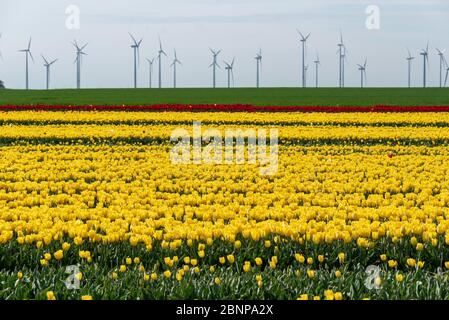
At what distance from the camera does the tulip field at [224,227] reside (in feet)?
21.1

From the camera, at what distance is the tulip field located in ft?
21.1

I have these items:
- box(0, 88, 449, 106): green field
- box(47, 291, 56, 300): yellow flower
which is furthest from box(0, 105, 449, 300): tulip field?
box(0, 88, 449, 106): green field

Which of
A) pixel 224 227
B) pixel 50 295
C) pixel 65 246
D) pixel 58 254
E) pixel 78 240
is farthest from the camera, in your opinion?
pixel 224 227

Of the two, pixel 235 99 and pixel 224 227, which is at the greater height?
pixel 235 99

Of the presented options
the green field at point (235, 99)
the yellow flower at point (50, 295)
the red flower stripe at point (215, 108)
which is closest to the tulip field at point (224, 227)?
the yellow flower at point (50, 295)

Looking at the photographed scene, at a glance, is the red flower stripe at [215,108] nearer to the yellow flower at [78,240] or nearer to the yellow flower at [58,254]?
the yellow flower at [78,240]

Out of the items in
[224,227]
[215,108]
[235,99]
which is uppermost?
[235,99]

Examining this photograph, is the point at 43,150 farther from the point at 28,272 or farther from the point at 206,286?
the point at 206,286

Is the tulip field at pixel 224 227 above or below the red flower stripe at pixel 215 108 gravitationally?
below

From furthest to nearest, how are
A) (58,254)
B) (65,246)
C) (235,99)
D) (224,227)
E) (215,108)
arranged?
(235,99) < (215,108) < (224,227) < (65,246) < (58,254)

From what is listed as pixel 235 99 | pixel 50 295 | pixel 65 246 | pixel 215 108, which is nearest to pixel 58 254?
pixel 65 246

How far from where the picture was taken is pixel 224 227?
895 cm

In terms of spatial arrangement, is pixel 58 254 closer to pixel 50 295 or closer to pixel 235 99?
pixel 50 295
